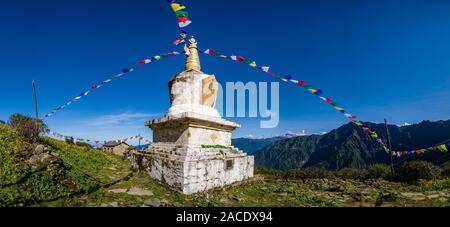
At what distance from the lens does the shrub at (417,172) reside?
33.2 ft

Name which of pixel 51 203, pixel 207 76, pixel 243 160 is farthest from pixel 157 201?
pixel 207 76

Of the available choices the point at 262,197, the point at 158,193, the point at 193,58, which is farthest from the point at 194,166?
the point at 193,58

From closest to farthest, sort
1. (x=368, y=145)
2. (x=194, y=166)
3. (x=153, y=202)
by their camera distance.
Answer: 1. (x=153, y=202)
2. (x=194, y=166)
3. (x=368, y=145)

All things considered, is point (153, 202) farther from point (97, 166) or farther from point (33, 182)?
point (97, 166)

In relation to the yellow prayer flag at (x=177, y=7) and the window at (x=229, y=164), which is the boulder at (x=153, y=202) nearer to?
the window at (x=229, y=164)

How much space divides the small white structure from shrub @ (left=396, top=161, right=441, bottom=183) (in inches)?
299

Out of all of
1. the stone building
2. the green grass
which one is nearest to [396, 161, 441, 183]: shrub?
the green grass

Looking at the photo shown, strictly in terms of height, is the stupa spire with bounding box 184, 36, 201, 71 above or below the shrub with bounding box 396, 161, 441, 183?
above

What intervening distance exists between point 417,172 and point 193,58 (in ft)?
37.5

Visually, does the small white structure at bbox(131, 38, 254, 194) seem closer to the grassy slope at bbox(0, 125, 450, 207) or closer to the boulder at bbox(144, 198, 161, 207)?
the grassy slope at bbox(0, 125, 450, 207)

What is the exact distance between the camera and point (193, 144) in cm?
773

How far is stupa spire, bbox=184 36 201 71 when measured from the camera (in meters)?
9.54
